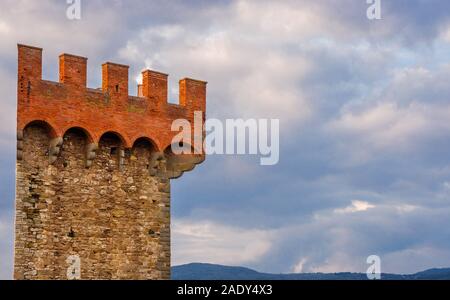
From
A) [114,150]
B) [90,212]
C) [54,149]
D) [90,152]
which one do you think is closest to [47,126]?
[54,149]

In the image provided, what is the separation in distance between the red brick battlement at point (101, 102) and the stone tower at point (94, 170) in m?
0.03

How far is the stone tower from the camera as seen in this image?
25.2 m

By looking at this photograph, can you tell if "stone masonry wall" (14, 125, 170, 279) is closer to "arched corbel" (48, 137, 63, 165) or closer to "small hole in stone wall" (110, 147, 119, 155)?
"small hole in stone wall" (110, 147, 119, 155)

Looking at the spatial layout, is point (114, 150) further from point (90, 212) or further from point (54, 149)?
point (54, 149)

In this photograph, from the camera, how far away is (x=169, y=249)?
2841cm

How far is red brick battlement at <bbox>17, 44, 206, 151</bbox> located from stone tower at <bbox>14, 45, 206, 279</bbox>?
0.10 ft

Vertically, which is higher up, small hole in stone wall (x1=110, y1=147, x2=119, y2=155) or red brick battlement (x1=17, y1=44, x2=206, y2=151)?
red brick battlement (x1=17, y1=44, x2=206, y2=151)

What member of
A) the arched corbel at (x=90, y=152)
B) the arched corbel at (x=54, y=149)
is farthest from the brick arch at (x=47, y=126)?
the arched corbel at (x=90, y=152)

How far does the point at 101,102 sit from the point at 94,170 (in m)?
2.03

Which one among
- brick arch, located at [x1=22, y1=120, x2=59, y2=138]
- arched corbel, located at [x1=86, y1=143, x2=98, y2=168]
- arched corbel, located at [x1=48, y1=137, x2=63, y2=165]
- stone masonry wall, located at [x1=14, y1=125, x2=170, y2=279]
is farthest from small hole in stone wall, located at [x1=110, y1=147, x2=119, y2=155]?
brick arch, located at [x1=22, y1=120, x2=59, y2=138]

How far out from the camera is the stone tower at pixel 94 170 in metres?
25.2
